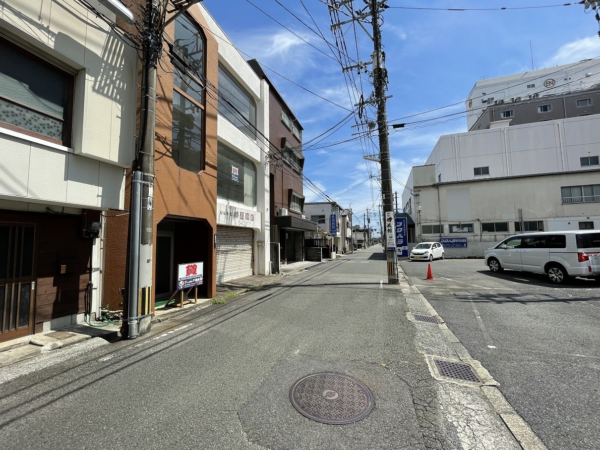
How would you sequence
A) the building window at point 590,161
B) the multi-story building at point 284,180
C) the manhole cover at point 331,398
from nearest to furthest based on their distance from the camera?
the manhole cover at point 331,398 → the multi-story building at point 284,180 → the building window at point 590,161

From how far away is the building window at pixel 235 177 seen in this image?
11.9m

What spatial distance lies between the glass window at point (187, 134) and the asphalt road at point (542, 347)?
800cm

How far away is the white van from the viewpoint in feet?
30.4

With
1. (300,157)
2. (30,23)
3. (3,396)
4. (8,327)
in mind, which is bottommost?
(3,396)

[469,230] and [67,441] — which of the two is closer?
[67,441]

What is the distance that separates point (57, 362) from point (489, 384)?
5.98 m

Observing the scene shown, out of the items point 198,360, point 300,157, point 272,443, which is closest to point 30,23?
point 198,360

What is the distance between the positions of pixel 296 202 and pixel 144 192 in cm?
1815

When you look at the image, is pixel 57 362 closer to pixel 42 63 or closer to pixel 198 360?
pixel 198 360

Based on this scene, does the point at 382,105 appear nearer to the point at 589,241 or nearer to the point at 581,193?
the point at 589,241

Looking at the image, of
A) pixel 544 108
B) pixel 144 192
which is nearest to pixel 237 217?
pixel 144 192

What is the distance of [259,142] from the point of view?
1547 centimetres

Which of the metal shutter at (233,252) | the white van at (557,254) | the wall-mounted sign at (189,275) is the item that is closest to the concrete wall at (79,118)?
the wall-mounted sign at (189,275)

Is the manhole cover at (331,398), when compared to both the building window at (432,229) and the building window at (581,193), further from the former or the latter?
the building window at (581,193)
